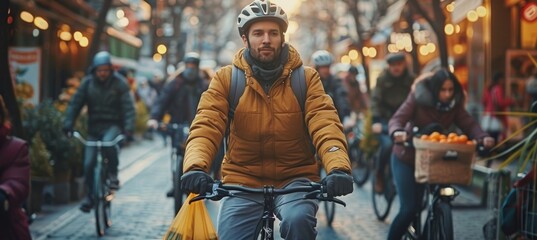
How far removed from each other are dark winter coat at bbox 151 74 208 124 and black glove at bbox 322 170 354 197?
7459mm

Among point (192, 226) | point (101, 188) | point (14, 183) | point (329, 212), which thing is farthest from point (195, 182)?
point (329, 212)

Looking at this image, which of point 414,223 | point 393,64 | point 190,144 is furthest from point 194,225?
point 393,64

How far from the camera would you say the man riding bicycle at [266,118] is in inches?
193

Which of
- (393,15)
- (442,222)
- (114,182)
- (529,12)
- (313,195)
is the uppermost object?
(393,15)

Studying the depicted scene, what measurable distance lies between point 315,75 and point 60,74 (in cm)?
2468

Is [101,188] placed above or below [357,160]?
above

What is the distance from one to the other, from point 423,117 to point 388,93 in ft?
11.8

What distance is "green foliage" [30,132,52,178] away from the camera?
37.1 feet

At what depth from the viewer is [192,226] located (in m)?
4.53

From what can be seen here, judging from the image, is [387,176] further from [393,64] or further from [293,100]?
[293,100]

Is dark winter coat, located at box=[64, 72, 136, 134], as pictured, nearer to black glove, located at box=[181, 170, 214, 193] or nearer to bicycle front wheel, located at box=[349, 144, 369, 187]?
black glove, located at box=[181, 170, 214, 193]

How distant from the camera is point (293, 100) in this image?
507cm

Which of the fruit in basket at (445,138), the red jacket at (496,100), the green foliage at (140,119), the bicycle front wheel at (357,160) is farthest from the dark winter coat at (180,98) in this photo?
the green foliage at (140,119)

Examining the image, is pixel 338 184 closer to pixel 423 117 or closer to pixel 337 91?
pixel 423 117
